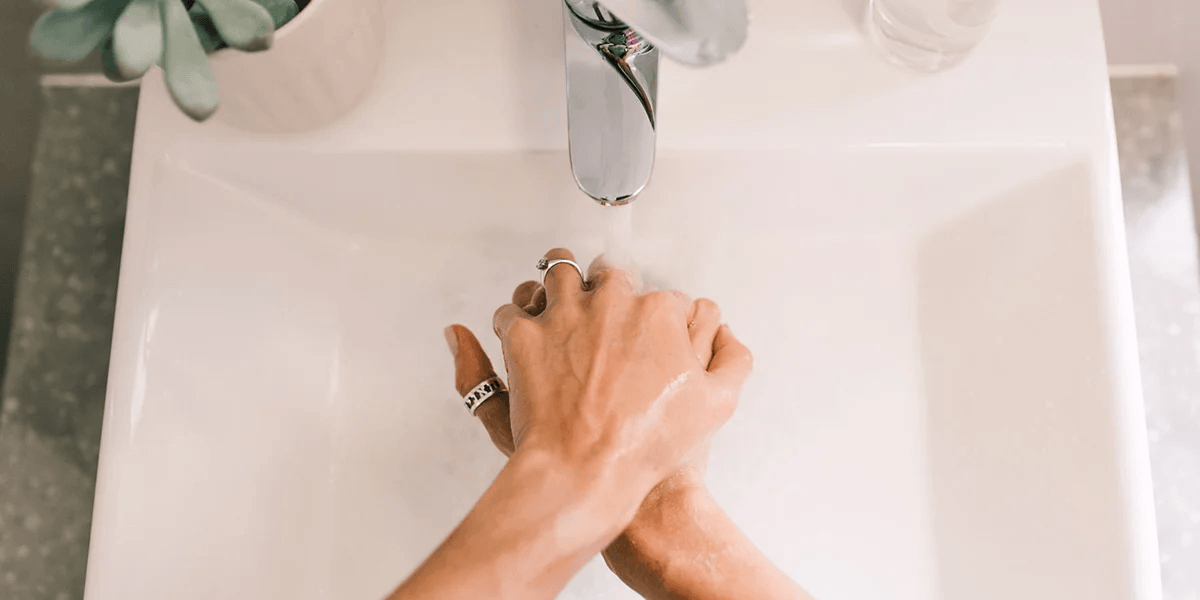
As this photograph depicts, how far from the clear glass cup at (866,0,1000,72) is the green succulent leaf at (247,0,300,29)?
1.10 ft

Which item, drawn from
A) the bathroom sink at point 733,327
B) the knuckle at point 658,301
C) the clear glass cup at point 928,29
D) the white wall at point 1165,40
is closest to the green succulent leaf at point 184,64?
the bathroom sink at point 733,327

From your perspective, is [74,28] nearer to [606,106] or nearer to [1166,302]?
[606,106]

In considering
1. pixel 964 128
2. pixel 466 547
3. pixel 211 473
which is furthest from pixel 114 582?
pixel 964 128

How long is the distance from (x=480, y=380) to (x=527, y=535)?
0.40 feet

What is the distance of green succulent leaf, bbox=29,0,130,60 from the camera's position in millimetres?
384

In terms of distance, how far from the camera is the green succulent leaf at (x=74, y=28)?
15.1 inches

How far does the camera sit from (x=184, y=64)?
0.38 meters

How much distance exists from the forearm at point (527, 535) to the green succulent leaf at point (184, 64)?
0.23m

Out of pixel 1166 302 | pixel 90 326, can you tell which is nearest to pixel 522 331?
pixel 90 326

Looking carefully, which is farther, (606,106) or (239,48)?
(606,106)

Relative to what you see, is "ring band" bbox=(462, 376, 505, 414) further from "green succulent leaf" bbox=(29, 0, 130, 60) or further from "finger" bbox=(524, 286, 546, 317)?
"green succulent leaf" bbox=(29, 0, 130, 60)

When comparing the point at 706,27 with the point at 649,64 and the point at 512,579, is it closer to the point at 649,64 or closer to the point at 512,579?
the point at 649,64

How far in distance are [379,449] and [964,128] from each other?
0.44 meters

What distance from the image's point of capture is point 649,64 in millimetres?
487
